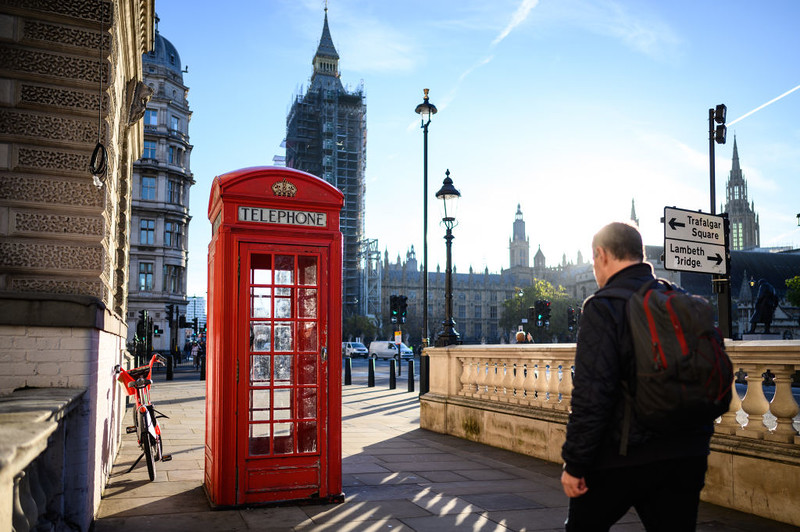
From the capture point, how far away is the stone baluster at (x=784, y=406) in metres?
5.08

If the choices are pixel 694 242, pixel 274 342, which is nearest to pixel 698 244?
pixel 694 242

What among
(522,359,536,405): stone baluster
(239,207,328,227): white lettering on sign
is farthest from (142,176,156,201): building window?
(239,207,328,227): white lettering on sign

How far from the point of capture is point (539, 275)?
452 feet

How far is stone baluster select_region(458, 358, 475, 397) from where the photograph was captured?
9406 mm

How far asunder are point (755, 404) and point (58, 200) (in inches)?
220

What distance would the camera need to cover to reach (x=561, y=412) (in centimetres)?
739

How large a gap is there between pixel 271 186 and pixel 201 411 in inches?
350

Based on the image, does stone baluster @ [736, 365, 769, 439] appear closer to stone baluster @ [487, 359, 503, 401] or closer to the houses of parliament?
stone baluster @ [487, 359, 503, 401]

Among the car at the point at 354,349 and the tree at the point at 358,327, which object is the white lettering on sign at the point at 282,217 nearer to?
the car at the point at 354,349

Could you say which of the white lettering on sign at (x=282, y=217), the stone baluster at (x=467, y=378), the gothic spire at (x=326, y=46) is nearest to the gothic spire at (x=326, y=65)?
the gothic spire at (x=326, y=46)

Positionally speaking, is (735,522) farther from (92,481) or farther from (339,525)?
(92,481)

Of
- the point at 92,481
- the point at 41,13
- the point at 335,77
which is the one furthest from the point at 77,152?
the point at 335,77

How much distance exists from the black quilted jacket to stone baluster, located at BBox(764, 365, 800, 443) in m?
3.10

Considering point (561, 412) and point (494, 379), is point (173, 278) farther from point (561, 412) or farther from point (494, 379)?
point (561, 412)
